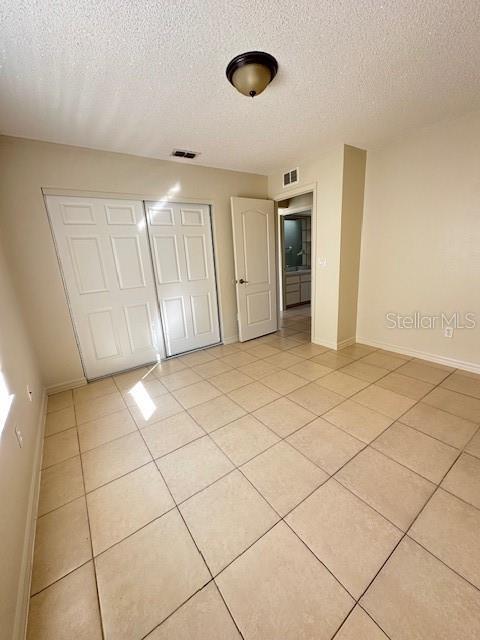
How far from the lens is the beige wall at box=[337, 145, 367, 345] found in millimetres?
3006

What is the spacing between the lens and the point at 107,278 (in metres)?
2.90

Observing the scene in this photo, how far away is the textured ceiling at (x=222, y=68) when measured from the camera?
126 cm

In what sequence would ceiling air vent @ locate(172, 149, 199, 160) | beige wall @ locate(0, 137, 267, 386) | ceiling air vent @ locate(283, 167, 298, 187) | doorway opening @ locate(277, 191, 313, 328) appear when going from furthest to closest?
1. doorway opening @ locate(277, 191, 313, 328)
2. ceiling air vent @ locate(283, 167, 298, 187)
3. ceiling air vent @ locate(172, 149, 199, 160)
4. beige wall @ locate(0, 137, 267, 386)

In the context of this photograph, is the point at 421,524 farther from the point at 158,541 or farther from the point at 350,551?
the point at 158,541

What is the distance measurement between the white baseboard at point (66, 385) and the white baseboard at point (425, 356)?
11.9ft

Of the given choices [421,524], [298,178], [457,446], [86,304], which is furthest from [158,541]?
[298,178]

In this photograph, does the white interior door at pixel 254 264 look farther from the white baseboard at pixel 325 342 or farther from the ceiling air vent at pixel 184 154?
the white baseboard at pixel 325 342

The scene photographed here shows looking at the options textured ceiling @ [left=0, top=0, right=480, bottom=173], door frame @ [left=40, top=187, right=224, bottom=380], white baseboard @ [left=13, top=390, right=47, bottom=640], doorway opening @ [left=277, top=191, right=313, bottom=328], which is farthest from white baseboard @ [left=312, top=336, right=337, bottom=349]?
white baseboard @ [left=13, top=390, right=47, bottom=640]

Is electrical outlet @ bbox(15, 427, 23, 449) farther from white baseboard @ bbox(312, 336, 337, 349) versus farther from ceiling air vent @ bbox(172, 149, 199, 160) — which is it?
white baseboard @ bbox(312, 336, 337, 349)

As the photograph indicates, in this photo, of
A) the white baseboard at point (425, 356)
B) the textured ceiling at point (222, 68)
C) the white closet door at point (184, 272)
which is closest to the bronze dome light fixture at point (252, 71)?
the textured ceiling at point (222, 68)

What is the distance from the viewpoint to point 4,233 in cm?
235

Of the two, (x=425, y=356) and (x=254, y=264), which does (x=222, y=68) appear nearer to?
(x=254, y=264)

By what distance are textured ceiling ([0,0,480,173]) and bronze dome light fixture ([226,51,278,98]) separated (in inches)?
1.9

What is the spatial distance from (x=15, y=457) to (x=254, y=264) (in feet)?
10.8
